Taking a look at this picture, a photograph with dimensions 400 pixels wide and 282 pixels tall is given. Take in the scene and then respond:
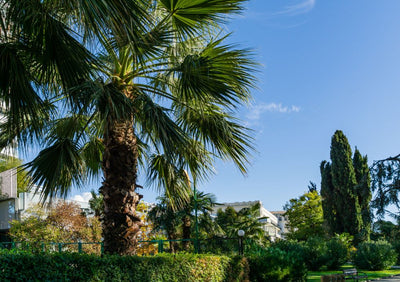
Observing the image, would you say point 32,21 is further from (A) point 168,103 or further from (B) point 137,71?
(A) point 168,103

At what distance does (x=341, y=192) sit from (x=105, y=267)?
31757 millimetres

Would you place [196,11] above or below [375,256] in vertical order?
above

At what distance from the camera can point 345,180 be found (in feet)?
116

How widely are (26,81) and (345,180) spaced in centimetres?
3338

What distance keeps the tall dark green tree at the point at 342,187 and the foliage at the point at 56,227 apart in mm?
20599

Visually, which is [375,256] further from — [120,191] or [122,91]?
[122,91]

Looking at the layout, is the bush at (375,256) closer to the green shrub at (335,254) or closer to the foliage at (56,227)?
the green shrub at (335,254)

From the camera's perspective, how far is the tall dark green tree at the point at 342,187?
1348 inches

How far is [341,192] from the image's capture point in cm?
3547

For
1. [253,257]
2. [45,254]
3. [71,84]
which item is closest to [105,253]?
[45,254]

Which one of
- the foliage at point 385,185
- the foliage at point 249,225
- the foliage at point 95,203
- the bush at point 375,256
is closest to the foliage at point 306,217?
the foliage at point 249,225

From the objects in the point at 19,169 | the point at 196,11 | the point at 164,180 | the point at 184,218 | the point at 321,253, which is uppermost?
the point at 196,11

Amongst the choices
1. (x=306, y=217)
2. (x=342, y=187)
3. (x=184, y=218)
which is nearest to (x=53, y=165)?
(x=184, y=218)

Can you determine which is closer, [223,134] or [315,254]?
[223,134]
